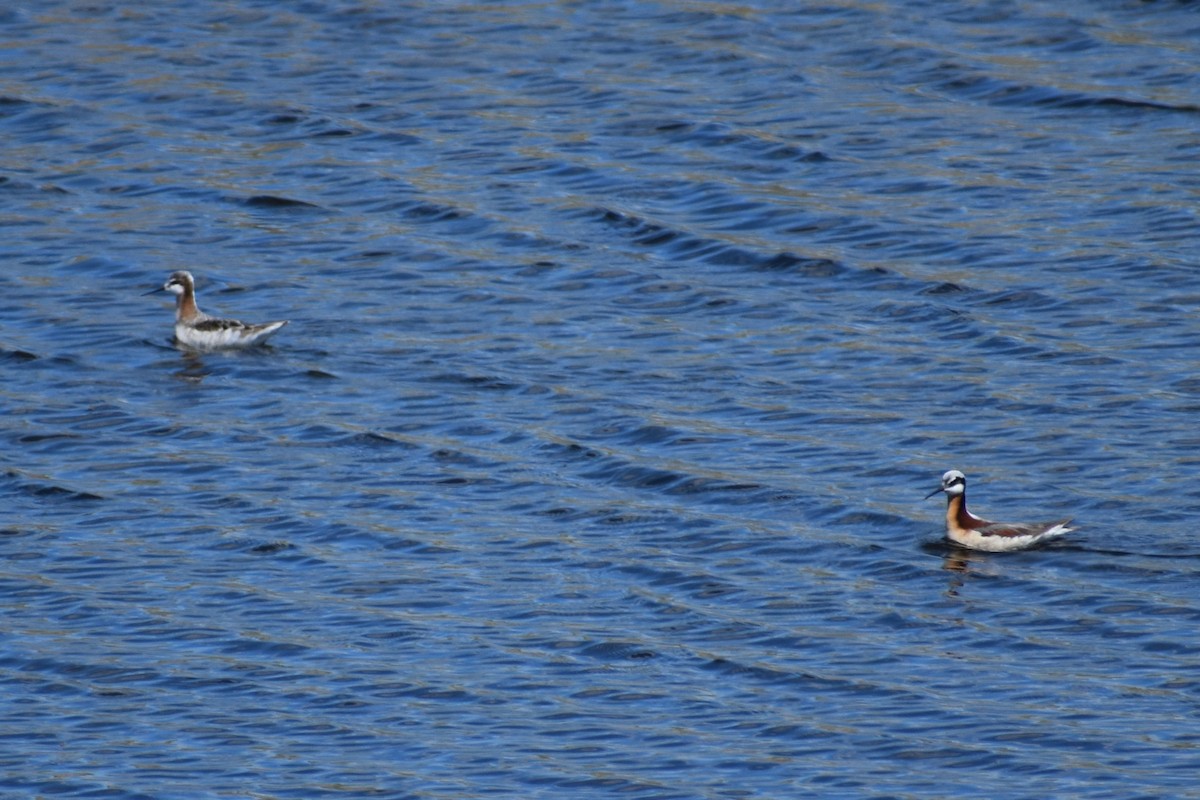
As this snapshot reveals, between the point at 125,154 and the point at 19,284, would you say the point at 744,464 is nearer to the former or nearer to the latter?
the point at 19,284

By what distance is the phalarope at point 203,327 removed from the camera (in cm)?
2845

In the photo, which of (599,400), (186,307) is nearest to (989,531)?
(599,400)

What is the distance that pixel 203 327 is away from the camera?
94.1ft

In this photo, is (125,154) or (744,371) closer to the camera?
(744,371)

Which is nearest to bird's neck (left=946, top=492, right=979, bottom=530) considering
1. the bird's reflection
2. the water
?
the water

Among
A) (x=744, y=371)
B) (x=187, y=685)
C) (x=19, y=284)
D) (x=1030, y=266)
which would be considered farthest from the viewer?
(x=19, y=284)

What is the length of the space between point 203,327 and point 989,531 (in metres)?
11.6

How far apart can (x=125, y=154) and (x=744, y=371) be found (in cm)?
1339

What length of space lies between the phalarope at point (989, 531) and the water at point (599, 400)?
22 centimetres

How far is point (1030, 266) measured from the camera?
28922mm

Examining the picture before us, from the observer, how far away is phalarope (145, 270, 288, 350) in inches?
1120

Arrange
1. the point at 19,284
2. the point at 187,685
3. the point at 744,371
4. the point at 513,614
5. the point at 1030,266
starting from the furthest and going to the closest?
the point at 19,284
the point at 1030,266
the point at 744,371
the point at 513,614
the point at 187,685

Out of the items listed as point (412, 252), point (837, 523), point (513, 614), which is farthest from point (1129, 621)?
point (412, 252)

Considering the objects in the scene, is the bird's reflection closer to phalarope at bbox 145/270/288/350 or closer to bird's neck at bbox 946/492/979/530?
phalarope at bbox 145/270/288/350
